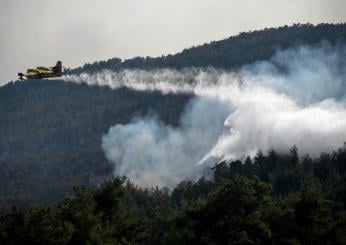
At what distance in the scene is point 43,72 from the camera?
95438mm

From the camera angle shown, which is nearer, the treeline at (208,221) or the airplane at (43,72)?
the treeline at (208,221)

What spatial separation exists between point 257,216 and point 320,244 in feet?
22.0

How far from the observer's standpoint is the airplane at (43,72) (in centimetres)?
9419

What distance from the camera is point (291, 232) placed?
260 feet

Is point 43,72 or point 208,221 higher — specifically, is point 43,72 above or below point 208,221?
above

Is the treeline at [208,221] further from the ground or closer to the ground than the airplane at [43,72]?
closer to the ground

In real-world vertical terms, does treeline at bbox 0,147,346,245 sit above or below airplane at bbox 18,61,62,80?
below

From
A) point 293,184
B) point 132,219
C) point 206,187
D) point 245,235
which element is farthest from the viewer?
point 206,187

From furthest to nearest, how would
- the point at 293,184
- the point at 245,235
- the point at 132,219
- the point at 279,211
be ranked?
the point at 293,184, the point at 132,219, the point at 279,211, the point at 245,235

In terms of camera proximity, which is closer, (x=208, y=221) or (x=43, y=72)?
(x=208, y=221)

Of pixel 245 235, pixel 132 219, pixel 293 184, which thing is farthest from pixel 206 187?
pixel 245 235

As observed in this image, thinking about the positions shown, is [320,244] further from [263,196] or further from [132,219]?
[132,219]

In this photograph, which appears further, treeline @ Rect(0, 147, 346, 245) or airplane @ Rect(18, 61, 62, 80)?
airplane @ Rect(18, 61, 62, 80)

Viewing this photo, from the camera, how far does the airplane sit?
94188 millimetres
